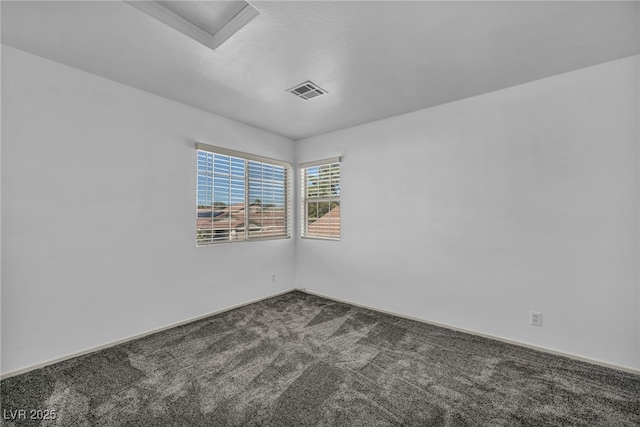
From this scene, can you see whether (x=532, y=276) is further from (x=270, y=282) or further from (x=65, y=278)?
(x=65, y=278)

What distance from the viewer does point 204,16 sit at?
183 centimetres

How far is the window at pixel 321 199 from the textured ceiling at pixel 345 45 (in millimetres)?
1444

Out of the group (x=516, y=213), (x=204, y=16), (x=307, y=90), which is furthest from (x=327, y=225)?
(x=204, y=16)

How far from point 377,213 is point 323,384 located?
Answer: 86.8 inches

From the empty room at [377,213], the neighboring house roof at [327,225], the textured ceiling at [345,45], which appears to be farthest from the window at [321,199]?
the textured ceiling at [345,45]

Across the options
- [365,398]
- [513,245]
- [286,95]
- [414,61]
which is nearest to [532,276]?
[513,245]

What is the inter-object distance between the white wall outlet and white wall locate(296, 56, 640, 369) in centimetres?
4

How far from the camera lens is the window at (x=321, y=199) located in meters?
4.10

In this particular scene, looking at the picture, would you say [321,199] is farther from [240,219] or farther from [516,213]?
[516,213]

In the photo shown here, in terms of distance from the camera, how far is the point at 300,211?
14.9ft

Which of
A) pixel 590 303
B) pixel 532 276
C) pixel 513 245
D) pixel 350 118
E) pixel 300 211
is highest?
pixel 350 118

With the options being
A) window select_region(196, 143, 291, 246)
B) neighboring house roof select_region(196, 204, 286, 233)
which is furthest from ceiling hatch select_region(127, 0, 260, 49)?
neighboring house roof select_region(196, 204, 286, 233)

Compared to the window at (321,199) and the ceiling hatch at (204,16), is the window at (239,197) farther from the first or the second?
the ceiling hatch at (204,16)

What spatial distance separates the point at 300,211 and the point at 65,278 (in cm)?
297
